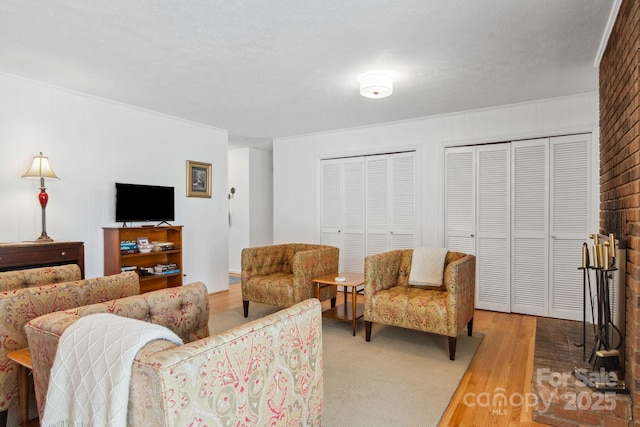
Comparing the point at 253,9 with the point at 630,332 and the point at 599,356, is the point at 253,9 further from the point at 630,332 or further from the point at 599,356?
the point at 599,356

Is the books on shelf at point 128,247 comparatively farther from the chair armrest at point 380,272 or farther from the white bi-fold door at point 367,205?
the white bi-fold door at point 367,205

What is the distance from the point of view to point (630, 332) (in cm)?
193

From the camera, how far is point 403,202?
500cm

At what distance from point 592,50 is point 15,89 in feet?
16.0

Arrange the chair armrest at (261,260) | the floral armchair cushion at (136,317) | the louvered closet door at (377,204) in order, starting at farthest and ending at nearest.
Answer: the louvered closet door at (377,204)
the chair armrest at (261,260)
the floral armchair cushion at (136,317)

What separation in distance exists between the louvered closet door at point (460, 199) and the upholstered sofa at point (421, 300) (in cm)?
104

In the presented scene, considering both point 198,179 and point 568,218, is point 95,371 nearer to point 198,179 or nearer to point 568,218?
point 198,179

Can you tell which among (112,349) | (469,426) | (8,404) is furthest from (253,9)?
(469,426)

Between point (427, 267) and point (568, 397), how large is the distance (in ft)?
5.48

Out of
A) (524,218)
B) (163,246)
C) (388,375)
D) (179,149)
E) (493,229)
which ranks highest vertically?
(179,149)

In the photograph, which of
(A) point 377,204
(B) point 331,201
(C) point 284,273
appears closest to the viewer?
(C) point 284,273

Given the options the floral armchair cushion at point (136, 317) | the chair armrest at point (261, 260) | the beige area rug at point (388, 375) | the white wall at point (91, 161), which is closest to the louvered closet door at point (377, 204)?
the chair armrest at point (261, 260)

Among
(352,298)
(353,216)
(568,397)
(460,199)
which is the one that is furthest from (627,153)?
(353,216)

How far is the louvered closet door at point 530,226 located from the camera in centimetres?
411
